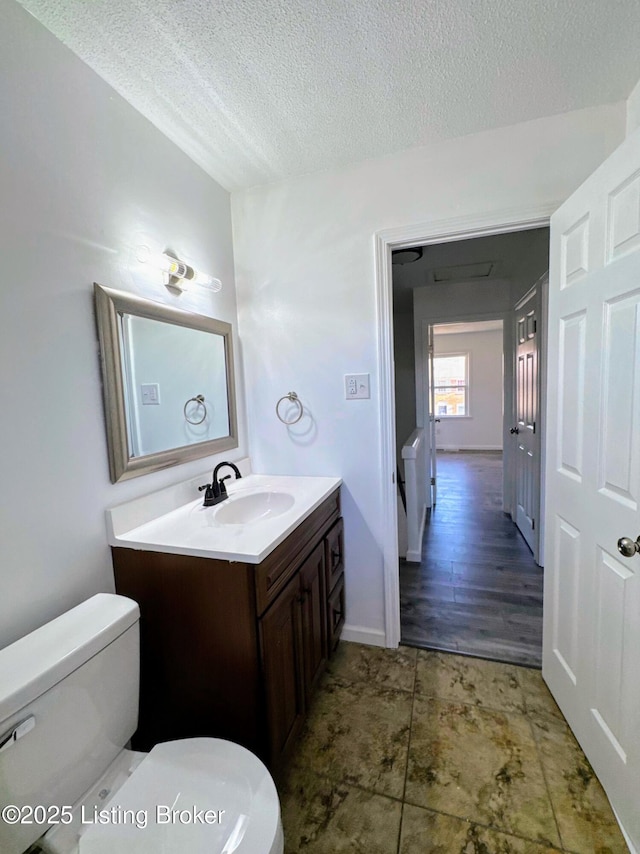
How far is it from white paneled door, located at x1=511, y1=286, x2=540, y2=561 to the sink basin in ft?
6.39

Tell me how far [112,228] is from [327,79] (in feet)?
2.99

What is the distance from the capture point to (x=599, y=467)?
1.22 meters

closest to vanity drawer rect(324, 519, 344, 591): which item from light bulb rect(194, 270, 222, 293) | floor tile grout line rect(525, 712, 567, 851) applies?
floor tile grout line rect(525, 712, 567, 851)

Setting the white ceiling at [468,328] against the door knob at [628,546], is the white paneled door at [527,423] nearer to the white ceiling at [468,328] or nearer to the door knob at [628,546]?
the door knob at [628,546]

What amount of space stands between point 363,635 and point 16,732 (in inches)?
61.6

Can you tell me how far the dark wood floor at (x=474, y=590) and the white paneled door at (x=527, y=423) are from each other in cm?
24

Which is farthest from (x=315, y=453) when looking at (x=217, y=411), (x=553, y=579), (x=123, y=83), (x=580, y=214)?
(x=123, y=83)

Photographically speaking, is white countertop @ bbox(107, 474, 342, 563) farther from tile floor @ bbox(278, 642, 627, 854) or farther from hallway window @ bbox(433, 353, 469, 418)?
hallway window @ bbox(433, 353, 469, 418)

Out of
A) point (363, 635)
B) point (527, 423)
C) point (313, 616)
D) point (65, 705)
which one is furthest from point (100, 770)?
point (527, 423)

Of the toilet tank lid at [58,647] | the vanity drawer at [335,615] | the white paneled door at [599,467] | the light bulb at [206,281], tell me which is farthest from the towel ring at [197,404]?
the white paneled door at [599,467]

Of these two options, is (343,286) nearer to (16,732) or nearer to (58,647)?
(58,647)

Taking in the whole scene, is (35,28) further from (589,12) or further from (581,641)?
(581,641)

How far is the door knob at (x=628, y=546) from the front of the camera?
1033 millimetres

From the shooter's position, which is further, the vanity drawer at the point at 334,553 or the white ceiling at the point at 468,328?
the white ceiling at the point at 468,328
